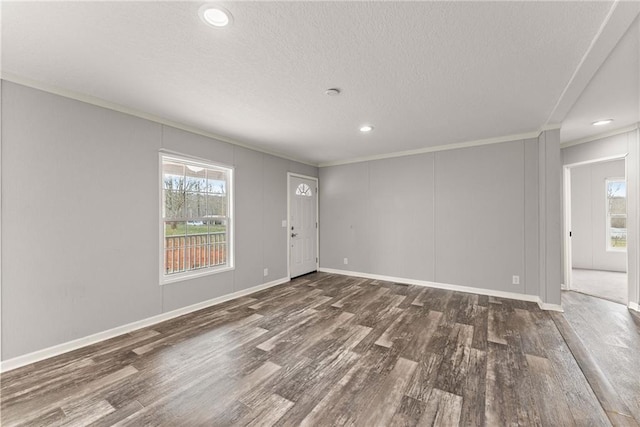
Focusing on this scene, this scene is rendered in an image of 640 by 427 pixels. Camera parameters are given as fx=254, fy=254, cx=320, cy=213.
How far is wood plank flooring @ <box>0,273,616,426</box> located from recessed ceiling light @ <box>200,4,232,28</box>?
8.41 ft

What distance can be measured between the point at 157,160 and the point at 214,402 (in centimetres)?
278

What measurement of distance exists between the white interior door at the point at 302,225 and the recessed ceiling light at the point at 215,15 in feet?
12.1

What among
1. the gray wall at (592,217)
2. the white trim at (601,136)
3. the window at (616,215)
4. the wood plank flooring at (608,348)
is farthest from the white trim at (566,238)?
the window at (616,215)

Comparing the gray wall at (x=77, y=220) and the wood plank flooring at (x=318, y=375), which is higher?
the gray wall at (x=77, y=220)

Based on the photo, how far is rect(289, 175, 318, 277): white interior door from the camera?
536cm

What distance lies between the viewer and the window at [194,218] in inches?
133

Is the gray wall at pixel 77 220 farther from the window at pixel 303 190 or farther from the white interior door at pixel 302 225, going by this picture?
the window at pixel 303 190

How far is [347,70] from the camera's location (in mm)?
2188

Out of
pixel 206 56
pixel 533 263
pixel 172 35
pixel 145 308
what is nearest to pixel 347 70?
pixel 206 56

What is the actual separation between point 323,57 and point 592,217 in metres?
7.47

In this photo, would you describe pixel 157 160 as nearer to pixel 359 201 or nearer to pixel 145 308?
pixel 145 308

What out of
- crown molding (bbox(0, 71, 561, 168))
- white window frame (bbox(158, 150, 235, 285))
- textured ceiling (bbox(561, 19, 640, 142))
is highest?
A: textured ceiling (bbox(561, 19, 640, 142))

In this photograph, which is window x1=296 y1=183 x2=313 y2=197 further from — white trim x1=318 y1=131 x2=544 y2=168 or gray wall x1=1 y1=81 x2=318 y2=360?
gray wall x1=1 y1=81 x2=318 y2=360

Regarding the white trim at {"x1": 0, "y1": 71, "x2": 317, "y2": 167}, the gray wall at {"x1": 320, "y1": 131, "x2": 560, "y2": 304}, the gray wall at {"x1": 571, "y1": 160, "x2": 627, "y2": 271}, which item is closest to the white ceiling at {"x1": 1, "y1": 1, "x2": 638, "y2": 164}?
the white trim at {"x1": 0, "y1": 71, "x2": 317, "y2": 167}
